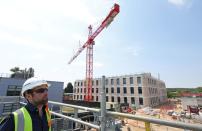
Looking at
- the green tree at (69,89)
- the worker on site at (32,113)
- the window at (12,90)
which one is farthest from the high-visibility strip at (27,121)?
the green tree at (69,89)

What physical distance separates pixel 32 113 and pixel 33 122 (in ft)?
0.35

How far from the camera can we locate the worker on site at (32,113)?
4.76 ft

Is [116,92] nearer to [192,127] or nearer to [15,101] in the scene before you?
[15,101]

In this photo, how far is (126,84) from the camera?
1772 inches

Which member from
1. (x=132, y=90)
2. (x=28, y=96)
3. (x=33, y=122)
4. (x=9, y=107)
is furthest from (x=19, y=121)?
(x=132, y=90)

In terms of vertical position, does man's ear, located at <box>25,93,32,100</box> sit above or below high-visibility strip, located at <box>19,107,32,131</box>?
above

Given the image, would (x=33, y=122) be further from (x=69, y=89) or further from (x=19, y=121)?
(x=69, y=89)

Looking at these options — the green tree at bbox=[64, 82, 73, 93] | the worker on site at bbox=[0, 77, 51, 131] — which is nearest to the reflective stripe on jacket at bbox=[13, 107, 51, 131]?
the worker on site at bbox=[0, 77, 51, 131]

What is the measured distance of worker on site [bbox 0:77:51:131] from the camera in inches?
57.2

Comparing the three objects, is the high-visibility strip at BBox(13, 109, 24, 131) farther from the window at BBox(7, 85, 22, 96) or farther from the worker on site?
the window at BBox(7, 85, 22, 96)

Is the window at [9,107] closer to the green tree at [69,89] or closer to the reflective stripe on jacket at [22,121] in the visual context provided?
the reflective stripe on jacket at [22,121]

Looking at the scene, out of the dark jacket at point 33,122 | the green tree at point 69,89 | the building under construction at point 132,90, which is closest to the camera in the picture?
the dark jacket at point 33,122

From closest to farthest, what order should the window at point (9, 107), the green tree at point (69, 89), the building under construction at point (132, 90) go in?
1. the window at point (9, 107)
2. the building under construction at point (132, 90)
3. the green tree at point (69, 89)

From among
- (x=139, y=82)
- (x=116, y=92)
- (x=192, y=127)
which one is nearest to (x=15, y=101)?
(x=192, y=127)
